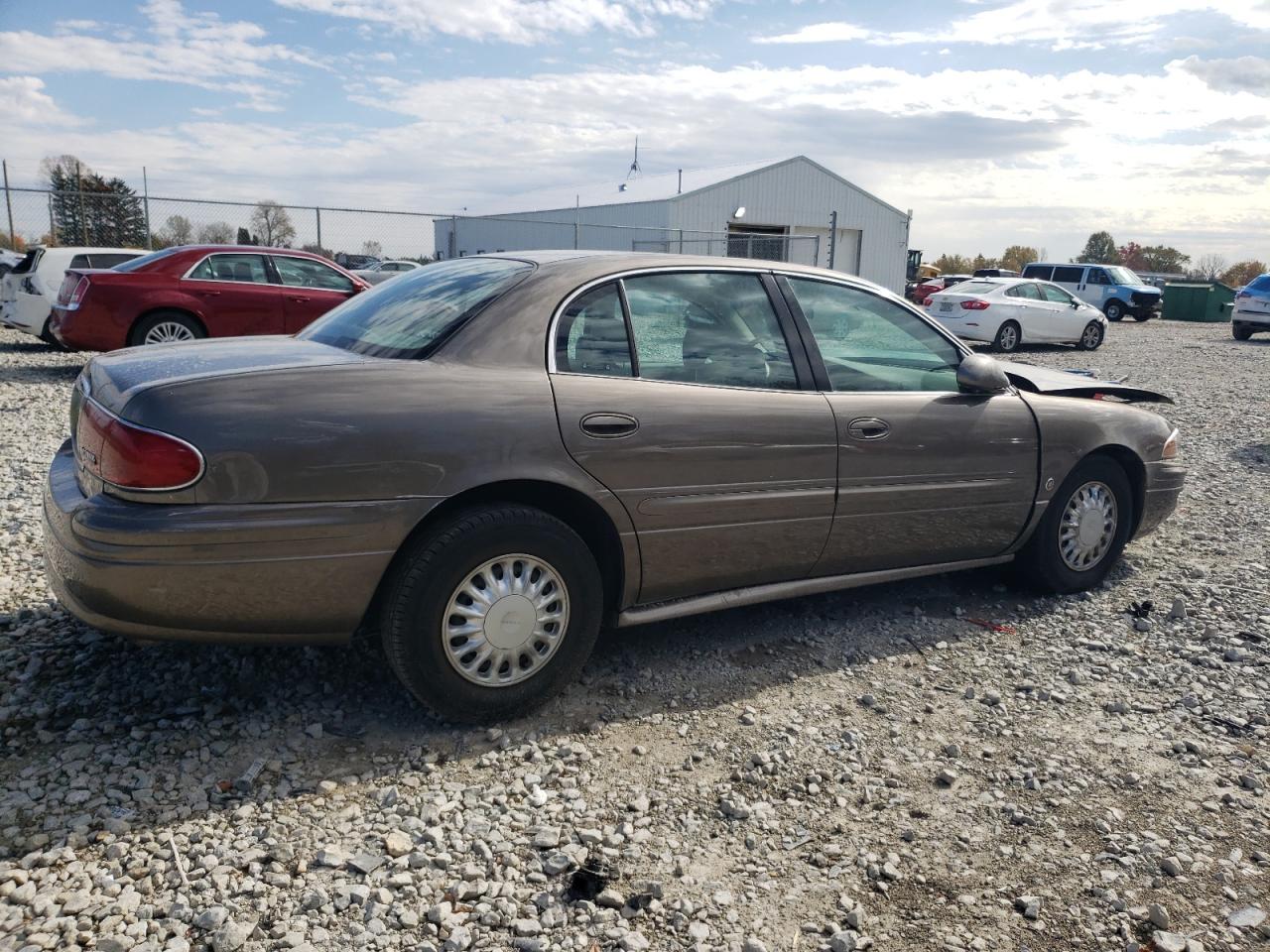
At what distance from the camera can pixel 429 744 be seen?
10.5 feet

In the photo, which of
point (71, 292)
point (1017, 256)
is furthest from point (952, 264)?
point (71, 292)

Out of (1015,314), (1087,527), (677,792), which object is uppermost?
(1015,314)

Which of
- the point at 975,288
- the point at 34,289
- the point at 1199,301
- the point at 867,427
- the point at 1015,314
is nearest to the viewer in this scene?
the point at 867,427

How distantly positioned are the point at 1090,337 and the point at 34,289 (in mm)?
18832

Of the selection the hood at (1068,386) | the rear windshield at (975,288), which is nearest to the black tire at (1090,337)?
the rear windshield at (975,288)

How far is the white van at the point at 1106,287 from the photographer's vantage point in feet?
101

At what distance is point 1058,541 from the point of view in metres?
4.73

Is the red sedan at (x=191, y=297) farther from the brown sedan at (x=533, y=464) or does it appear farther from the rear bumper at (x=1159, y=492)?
the rear bumper at (x=1159, y=492)

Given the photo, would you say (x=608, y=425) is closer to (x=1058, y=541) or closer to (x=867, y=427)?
(x=867, y=427)

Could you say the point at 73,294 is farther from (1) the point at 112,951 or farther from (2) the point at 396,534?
(1) the point at 112,951

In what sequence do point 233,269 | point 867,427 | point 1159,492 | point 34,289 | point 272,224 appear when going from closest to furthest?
point 867,427, point 1159,492, point 233,269, point 34,289, point 272,224

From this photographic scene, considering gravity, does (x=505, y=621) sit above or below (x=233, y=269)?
below

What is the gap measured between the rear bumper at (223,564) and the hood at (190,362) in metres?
0.36

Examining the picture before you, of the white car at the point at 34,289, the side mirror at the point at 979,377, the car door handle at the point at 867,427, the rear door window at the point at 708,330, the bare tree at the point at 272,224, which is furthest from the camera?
the bare tree at the point at 272,224
